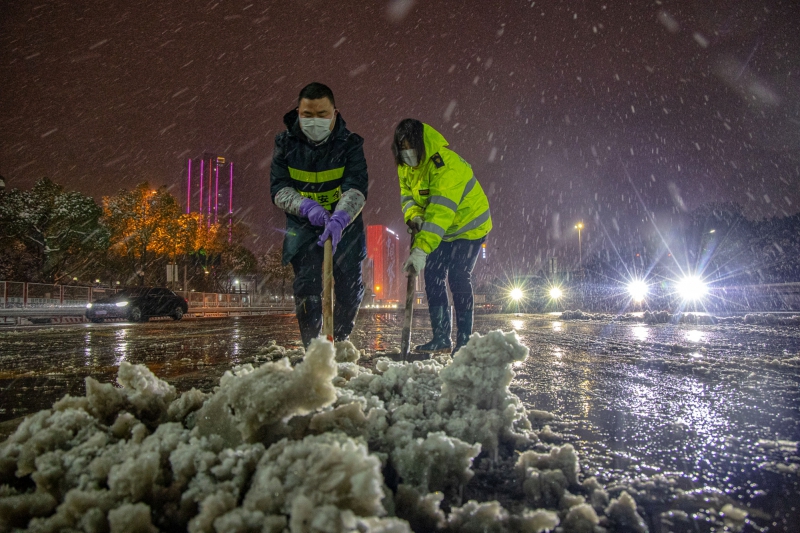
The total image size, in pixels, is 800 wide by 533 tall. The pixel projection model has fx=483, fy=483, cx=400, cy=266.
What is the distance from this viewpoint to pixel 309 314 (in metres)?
3.89

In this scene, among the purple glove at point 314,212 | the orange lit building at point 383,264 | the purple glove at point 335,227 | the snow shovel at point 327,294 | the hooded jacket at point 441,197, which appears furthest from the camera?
the orange lit building at point 383,264

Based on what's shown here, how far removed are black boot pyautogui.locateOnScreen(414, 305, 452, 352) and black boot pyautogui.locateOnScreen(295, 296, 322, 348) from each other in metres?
0.93

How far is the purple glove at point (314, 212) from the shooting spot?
12.1ft

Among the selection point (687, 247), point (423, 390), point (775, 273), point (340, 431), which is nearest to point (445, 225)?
point (423, 390)

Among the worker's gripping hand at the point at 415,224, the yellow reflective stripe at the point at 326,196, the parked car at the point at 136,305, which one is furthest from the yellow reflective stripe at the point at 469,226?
the parked car at the point at 136,305

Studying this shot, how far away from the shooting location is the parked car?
19000mm

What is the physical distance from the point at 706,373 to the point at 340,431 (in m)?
3.16

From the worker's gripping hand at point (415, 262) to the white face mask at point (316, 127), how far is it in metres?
1.19

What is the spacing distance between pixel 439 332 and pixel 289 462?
11.1 ft

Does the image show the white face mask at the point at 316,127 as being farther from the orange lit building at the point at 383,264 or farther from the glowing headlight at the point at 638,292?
the orange lit building at the point at 383,264

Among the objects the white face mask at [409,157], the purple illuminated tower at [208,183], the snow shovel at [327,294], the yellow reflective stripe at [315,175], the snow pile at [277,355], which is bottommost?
the snow pile at [277,355]

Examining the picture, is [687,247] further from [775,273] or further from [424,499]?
[424,499]

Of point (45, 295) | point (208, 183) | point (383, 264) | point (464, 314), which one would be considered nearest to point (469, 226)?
point (464, 314)

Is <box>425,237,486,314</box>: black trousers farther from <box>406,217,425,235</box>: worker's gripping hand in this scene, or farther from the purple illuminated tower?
the purple illuminated tower
